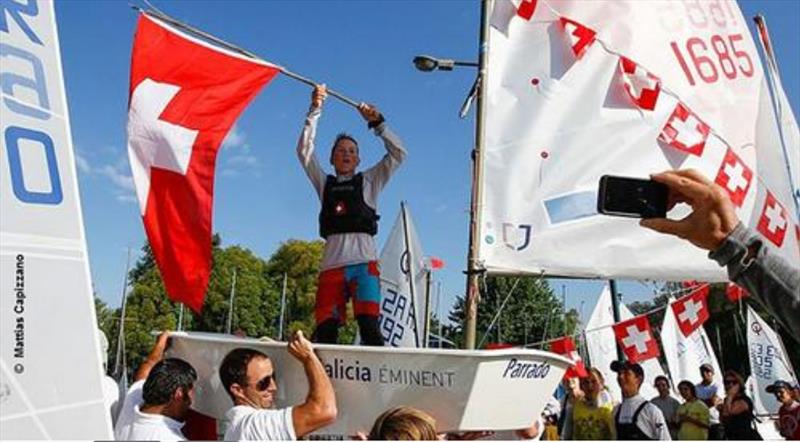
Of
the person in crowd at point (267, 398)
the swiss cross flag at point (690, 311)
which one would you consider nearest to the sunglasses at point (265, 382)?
the person in crowd at point (267, 398)

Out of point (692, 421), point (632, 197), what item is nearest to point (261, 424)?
point (632, 197)

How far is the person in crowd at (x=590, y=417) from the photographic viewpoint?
8.40 metres

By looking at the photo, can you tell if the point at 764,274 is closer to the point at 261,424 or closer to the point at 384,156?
the point at 261,424

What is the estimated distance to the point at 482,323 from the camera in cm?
5544

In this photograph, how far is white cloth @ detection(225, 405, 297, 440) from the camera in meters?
3.60

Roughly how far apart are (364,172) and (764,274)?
15.4 feet

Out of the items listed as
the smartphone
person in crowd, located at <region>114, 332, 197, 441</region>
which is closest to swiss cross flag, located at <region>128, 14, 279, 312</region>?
person in crowd, located at <region>114, 332, 197, 441</region>

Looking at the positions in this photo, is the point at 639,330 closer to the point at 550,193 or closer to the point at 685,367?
the point at 550,193

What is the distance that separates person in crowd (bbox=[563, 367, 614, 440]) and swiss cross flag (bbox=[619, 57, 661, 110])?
9.43 feet

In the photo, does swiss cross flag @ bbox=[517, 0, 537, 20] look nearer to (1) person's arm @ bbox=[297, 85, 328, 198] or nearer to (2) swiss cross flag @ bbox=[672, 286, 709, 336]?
(1) person's arm @ bbox=[297, 85, 328, 198]

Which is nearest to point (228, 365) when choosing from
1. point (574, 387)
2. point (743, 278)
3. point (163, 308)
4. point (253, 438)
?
point (253, 438)

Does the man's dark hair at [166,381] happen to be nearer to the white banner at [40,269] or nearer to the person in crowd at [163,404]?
the person in crowd at [163,404]

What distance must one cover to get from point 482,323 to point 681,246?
48634mm

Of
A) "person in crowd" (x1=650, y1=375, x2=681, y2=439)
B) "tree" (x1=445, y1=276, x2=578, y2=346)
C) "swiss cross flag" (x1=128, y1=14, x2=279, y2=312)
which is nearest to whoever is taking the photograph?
"swiss cross flag" (x1=128, y1=14, x2=279, y2=312)
